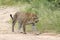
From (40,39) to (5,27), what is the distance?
2810mm

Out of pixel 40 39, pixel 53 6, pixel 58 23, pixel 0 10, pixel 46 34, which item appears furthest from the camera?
pixel 0 10

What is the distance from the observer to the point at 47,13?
12.9 meters

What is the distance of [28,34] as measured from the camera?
1116 centimetres

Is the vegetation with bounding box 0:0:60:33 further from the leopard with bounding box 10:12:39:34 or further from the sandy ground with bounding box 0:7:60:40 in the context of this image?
the sandy ground with bounding box 0:7:60:40

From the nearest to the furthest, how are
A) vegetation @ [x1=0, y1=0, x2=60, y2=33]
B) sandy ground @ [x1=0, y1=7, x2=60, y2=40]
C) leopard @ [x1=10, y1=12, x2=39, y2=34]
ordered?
sandy ground @ [x1=0, y1=7, x2=60, y2=40], leopard @ [x1=10, y1=12, x2=39, y2=34], vegetation @ [x1=0, y1=0, x2=60, y2=33]

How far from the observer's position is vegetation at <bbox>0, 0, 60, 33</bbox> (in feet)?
39.1

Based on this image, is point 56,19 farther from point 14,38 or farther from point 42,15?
point 14,38

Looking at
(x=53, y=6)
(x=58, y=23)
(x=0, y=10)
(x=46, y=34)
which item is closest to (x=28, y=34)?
(x=46, y=34)

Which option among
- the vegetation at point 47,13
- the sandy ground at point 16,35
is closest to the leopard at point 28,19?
the vegetation at point 47,13

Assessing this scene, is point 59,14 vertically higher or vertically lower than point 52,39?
higher

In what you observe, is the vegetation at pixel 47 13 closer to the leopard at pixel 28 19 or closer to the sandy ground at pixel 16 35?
the leopard at pixel 28 19

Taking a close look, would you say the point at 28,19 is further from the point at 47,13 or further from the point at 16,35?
the point at 47,13

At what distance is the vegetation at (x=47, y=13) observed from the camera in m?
11.9

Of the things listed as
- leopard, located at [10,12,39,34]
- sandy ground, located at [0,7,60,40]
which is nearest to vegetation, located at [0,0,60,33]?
leopard, located at [10,12,39,34]
